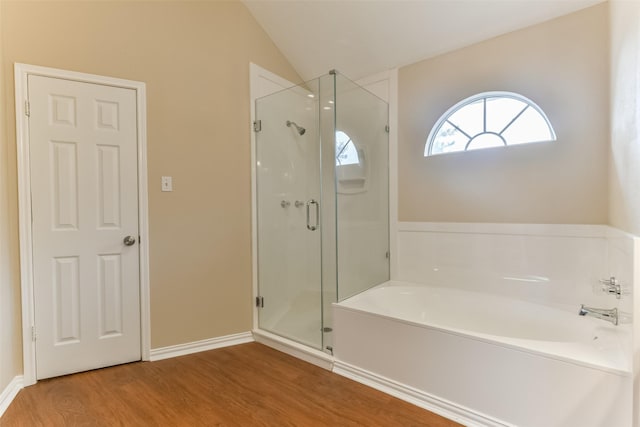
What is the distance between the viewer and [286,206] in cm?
→ 267

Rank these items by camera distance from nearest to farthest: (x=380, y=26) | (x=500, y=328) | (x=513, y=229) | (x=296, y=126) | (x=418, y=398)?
(x=418, y=398) → (x=500, y=328) → (x=513, y=229) → (x=380, y=26) → (x=296, y=126)

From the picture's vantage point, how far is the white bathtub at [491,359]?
1225 millimetres

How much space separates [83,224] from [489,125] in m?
2.92

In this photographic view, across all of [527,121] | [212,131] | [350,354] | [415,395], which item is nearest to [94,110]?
[212,131]

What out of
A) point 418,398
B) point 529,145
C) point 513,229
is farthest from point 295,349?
point 529,145

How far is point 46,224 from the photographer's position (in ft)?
6.23

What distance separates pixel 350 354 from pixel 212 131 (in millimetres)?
1913

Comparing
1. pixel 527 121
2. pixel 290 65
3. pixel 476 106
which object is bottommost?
pixel 527 121

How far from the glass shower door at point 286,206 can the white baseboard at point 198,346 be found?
7.2 inches

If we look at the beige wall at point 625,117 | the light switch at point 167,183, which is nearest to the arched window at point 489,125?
the beige wall at point 625,117

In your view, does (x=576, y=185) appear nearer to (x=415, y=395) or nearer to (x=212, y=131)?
(x=415, y=395)

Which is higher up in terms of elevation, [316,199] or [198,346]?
[316,199]

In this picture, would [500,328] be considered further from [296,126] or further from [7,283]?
[7,283]

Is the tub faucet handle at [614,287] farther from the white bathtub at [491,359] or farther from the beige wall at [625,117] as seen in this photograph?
the beige wall at [625,117]
